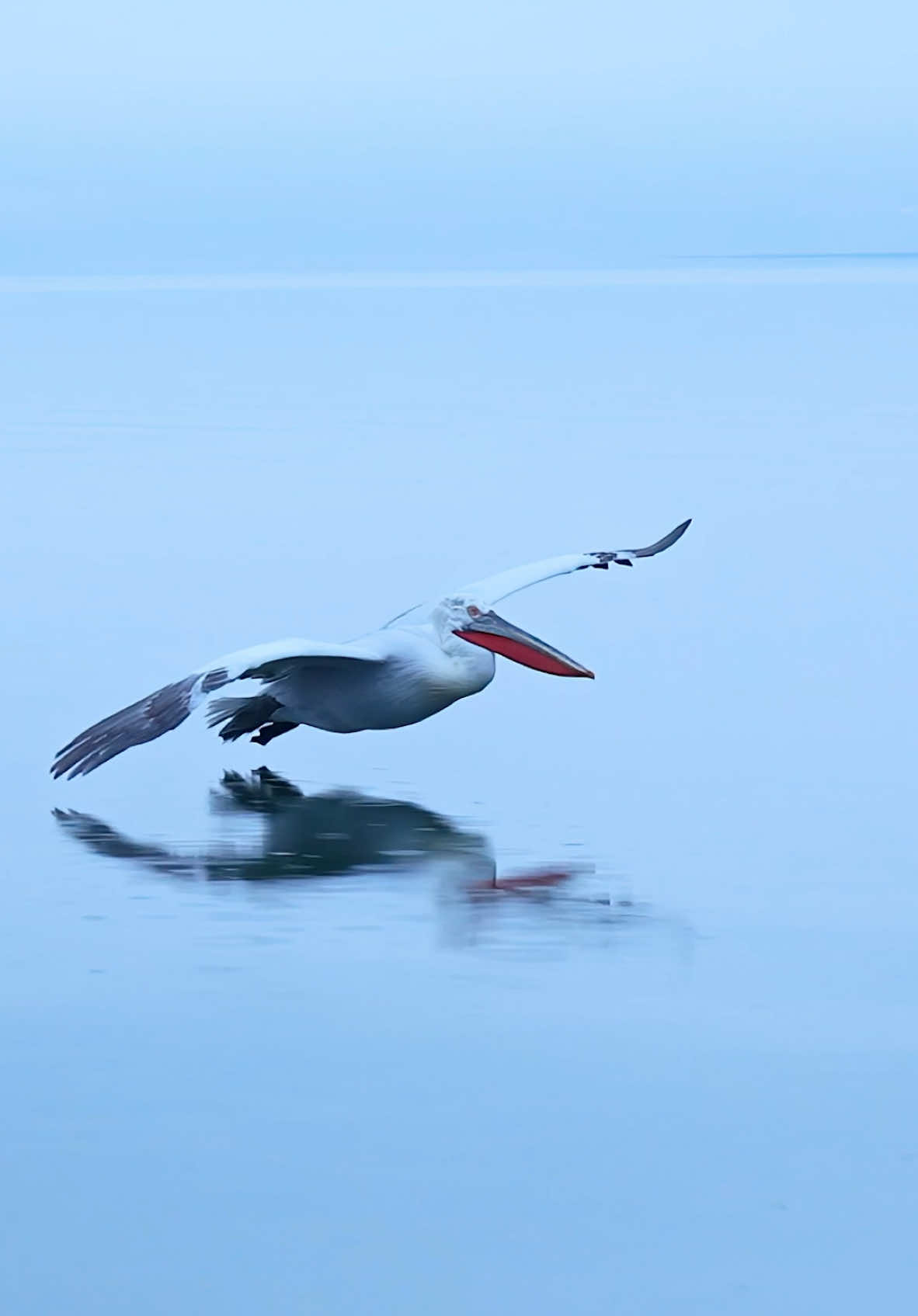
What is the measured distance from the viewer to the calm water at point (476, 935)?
199 inches

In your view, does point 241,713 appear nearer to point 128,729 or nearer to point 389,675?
point 389,675

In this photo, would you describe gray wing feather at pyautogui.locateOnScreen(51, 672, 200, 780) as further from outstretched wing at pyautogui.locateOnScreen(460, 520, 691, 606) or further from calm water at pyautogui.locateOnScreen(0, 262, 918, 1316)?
outstretched wing at pyautogui.locateOnScreen(460, 520, 691, 606)

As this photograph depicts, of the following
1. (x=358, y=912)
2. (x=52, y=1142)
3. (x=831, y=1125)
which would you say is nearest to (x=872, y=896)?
(x=358, y=912)

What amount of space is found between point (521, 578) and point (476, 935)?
3.36m

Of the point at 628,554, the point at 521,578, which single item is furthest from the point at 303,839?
the point at 628,554

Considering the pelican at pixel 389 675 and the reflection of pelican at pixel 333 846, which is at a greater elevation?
the pelican at pixel 389 675

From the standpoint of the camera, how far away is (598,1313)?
473 cm

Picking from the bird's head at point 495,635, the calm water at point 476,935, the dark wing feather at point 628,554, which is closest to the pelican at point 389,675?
the bird's head at point 495,635

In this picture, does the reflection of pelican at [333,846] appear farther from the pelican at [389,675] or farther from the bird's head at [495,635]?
the bird's head at [495,635]

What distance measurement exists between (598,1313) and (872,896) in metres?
2.94

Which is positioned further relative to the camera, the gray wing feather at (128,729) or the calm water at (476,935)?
the gray wing feather at (128,729)

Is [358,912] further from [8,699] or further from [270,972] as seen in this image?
[8,699]

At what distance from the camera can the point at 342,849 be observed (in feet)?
26.8

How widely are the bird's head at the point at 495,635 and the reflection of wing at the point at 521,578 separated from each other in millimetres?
49
